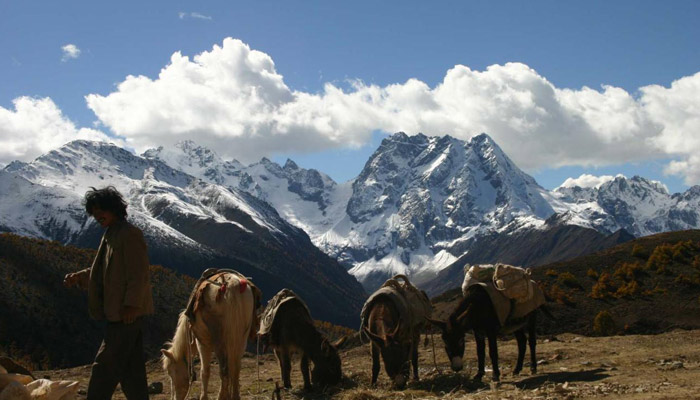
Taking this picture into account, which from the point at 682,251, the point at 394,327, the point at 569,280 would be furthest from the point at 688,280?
the point at 394,327

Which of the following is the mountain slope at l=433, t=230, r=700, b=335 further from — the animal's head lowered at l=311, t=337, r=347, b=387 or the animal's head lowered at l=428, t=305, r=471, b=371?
the animal's head lowered at l=311, t=337, r=347, b=387

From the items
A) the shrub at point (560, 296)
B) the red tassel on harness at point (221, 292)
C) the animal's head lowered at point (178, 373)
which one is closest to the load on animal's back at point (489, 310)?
the red tassel on harness at point (221, 292)

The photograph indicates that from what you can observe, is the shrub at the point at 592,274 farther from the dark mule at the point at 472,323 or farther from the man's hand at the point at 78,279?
the man's hand at the point at 78,279

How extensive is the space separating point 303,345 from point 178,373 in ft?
15.1

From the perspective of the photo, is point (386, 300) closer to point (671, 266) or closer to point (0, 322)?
point (671, 266)

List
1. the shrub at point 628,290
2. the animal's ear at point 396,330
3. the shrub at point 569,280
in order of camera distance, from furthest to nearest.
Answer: the shrub at point 569,280 < the shrub at point 628,290 < the animal's ear at point 396,330

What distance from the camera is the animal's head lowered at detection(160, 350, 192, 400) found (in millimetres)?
12094

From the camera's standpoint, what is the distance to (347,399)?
44.4ft

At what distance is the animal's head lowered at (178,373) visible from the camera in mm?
12094

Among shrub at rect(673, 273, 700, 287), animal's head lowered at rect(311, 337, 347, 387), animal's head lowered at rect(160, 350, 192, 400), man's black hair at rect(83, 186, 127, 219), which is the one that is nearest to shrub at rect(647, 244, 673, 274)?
shrub at rect(673, 273, 700, 287)

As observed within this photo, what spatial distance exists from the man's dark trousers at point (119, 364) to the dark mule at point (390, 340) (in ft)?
21.4

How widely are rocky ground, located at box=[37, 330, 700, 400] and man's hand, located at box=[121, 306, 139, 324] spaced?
526 centimetres

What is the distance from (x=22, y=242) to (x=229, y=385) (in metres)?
72.8

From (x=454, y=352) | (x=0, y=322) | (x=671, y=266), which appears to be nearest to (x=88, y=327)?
(x=0, y=322)
